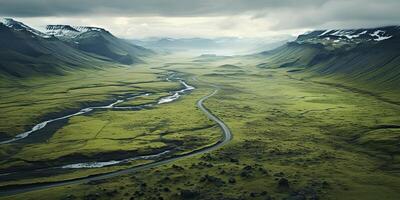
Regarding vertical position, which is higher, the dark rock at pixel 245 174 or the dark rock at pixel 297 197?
the dark rock at pixel 245 174

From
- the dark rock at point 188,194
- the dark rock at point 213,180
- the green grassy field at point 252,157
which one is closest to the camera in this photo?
the dark rock at point 188,194

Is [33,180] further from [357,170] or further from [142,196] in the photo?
[357,170]

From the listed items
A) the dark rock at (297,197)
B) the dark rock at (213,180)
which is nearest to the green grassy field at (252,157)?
the dark rock at (213,180)

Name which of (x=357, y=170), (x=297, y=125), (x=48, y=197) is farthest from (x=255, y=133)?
(x=48, y=197)

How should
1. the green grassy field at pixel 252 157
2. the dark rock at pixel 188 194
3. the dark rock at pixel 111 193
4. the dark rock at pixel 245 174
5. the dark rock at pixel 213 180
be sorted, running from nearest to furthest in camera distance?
the dark rock at pixel 188 194
the dark rock at pixel 111 193
the green grassy field at pixel 252 157
the dark rock at pixel 213 180
the dark rock at pixel 245 174

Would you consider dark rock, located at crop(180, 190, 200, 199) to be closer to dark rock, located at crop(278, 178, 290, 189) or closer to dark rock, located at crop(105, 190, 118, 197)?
dark rock, located at crop(105, 190, 118, 197)

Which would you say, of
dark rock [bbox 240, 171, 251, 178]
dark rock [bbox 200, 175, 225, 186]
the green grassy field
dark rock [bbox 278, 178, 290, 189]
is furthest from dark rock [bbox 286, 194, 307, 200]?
dark rock [bbox 200, 175, 225, 186]

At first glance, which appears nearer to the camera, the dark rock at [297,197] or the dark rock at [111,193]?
the dark rock at [297,197]

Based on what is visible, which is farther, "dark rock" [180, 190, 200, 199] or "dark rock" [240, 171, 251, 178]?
"dark rock" [240, 171, 251, 178]

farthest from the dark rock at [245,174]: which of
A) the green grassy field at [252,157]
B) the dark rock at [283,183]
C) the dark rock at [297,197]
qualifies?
the dark rock at [297,197]

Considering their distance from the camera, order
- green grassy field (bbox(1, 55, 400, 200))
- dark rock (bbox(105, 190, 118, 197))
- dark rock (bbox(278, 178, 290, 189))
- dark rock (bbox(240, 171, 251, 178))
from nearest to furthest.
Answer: dark rock (bbox(105, 190, 118, 197)) → green grassy field (bbox(1, 55, 400, 200)) → dark rock (bbox(278, 178, 290, 189)) → dark rock (bbox(240, 171, 251, 178))

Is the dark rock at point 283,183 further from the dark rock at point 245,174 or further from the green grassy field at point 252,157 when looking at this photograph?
the dark rock at point 245,174
